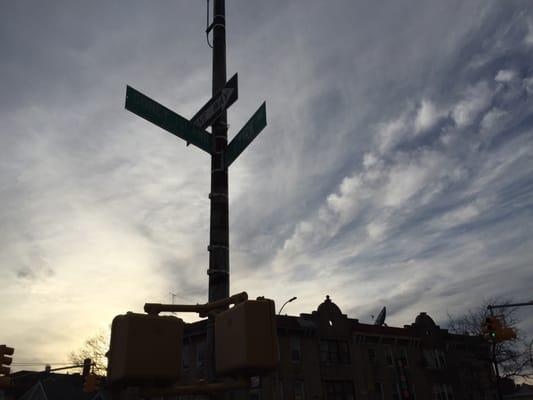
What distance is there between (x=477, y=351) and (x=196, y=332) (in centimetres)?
3296

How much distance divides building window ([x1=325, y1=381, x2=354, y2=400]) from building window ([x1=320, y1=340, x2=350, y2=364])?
1.61 metres

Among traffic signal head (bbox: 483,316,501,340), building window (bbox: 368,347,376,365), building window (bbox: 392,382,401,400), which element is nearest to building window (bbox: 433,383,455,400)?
building window (bbox: 392,382,401,400)

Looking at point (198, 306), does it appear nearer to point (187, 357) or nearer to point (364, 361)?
point (187, 357)

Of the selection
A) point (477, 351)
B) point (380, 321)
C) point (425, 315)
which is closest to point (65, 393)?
point (380, 321)

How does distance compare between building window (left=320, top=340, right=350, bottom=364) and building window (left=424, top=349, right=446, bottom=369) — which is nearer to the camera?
building window (left=320, top=340, right=350, bottom=364)

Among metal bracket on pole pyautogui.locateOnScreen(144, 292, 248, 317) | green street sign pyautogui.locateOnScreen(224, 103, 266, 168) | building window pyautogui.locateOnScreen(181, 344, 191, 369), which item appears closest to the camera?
metal bracket on pole pyautogui.locateOnScreen(144, 292, 248, 317)

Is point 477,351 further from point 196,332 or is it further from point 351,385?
point 196,332

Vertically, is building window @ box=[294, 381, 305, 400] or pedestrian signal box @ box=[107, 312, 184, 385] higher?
building window @ box=[294, 381, 305, 400]

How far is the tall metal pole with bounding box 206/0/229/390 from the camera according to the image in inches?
137

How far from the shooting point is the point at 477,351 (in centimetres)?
4819

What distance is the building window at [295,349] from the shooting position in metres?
33.6

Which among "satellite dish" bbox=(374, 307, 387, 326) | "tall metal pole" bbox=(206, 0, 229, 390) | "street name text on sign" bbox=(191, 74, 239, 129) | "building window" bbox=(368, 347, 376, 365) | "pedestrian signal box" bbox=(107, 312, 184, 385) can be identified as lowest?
"pedestrian signal box" bbox=(107, 312, 184, 385)

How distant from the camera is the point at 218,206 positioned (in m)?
3.89

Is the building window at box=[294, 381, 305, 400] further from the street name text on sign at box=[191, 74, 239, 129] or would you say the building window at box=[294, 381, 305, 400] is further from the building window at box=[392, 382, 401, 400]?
the street name text on sign at box=[191, 74, 239, 129]
